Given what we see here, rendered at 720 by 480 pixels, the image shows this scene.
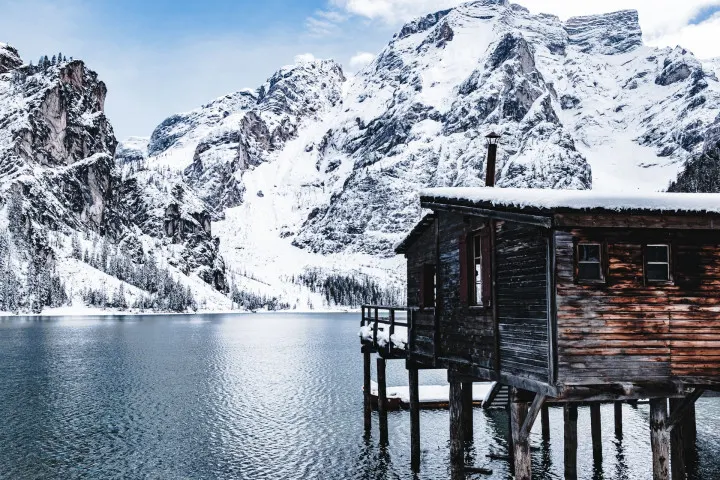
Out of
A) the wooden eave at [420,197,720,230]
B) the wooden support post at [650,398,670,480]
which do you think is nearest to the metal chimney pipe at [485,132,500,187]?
the wooden eave at [420,197,720,230]

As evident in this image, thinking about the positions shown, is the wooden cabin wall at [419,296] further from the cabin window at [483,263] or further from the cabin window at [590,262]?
the cabin window at [590,262]

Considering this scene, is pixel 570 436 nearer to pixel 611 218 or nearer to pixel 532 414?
pixel 532 414

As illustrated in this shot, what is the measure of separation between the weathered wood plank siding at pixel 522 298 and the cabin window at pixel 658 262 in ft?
10.9

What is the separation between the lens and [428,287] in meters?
29.2

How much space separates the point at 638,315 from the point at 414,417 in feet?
48.7

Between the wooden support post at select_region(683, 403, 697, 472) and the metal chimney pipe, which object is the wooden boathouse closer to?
the metal chimney pipe

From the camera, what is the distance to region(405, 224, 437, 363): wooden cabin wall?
94.2 feet

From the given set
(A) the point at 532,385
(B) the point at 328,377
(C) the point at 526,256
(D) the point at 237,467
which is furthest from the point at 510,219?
(B) the point at 328,377

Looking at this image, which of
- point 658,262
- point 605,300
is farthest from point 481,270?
point 658,262

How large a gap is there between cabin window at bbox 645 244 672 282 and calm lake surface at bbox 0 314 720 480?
15702 mm

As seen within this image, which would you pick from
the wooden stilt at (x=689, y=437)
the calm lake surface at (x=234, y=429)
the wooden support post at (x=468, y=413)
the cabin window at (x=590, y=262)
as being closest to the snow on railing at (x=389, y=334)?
the calm lake surface at (x=234, y=429)

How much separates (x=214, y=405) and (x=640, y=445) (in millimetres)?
33163

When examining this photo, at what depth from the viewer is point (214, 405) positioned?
5572 centimetres

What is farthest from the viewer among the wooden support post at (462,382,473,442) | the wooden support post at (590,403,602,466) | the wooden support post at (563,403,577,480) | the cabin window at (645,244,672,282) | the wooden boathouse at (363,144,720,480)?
the wooden support post at (462,382,473,442)
